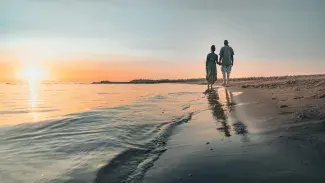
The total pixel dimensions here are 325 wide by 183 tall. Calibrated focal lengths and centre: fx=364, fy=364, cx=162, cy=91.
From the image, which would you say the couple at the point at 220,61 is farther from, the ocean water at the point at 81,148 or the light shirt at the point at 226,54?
the ocean water at the point at 81,148

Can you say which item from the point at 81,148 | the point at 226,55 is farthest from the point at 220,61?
the point at 81,148

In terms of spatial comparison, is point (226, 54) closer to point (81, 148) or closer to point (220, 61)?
point (220, 61)

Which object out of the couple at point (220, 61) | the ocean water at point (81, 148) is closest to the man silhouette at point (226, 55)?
the couple at point (220, 61)

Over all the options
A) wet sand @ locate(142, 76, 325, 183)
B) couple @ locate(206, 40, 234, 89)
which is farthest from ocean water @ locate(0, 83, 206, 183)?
couple @ locate(206, 40, 234, 89)

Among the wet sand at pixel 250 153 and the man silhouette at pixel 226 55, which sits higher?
the man silhouette at pixel 226 55

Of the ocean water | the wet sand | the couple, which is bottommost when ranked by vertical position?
the ocean water

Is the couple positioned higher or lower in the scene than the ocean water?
higher

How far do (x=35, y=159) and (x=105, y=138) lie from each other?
5.10 ft

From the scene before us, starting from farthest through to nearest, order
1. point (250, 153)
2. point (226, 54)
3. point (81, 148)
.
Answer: point (226, 54)
point (81, 148)
point (250, 153)

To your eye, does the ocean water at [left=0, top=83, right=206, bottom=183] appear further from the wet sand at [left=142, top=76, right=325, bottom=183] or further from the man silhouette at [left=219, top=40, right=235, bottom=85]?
the man silhouette at [left=219, top=40, right=235, bottom=85]

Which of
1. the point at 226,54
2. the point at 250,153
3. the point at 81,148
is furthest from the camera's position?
the point at 226,54

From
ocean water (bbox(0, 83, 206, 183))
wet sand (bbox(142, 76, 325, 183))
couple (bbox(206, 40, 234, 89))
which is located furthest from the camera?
couple (bbox(206, 40, 234, 89))

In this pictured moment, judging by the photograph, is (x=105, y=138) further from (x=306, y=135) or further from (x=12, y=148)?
(x=306, y=135)

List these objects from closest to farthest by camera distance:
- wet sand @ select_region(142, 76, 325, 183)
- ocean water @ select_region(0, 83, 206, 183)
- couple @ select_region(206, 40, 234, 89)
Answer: wet sand @ select_region(142, 76, 325, 183) < ocean water @ select_region(0, 83, 206, 183) < couple @ select_region(206, 40, 234, 89)
